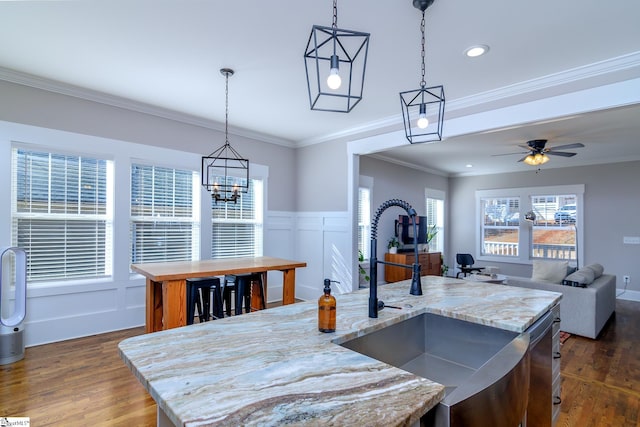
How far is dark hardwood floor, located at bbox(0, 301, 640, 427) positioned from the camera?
226 centimetres

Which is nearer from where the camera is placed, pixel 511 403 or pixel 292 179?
pixel 511 403

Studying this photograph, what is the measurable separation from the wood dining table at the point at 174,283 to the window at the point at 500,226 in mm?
6122

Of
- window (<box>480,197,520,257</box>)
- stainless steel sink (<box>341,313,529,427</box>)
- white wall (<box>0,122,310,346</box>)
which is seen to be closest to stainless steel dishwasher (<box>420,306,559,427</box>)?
stainless steel sink (<box>341,313,529,427</box>)

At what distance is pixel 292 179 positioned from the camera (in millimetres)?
5738

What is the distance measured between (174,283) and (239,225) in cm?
229

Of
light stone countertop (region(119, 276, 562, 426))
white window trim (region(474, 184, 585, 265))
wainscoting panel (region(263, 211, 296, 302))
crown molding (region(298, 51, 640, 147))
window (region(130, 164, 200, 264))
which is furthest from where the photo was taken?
white window trim (region(474, 184, 585, 265))

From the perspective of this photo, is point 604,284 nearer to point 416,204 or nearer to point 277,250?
point 416,204

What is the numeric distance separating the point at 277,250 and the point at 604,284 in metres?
4.49

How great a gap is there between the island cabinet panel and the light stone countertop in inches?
182

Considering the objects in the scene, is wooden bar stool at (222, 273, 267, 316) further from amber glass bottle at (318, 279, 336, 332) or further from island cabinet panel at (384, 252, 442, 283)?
island cabinet panel at (384, 252, 442, 283)

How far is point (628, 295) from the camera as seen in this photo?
6105 mm

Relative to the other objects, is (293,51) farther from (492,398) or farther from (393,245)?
(393,245)

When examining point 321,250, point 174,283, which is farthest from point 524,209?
point 174,283

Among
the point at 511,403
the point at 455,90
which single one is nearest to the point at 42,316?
the point at 511,403
